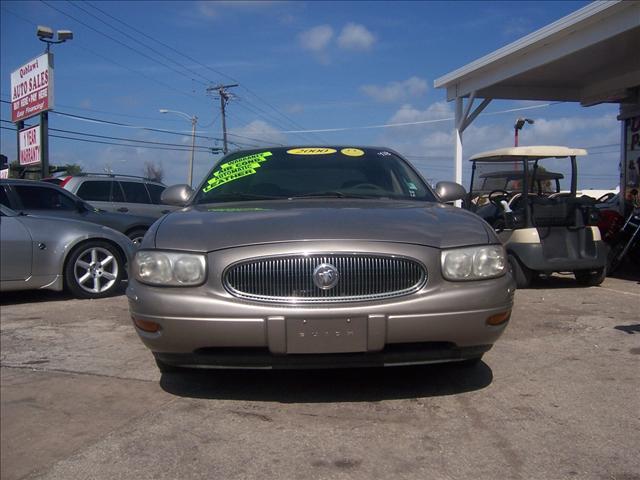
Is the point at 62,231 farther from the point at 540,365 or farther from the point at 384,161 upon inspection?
Answer: the point at 540,365

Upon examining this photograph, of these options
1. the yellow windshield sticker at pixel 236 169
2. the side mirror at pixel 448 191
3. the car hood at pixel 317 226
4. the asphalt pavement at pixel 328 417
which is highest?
the yellow windshield sticker at pixel 236 169

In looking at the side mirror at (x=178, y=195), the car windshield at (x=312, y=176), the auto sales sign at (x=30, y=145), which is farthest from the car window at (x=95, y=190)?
the auto sales sign at (x=30, y=145)

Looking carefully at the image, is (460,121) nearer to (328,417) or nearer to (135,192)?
(135,192)

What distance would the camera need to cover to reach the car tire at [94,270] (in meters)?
6.94

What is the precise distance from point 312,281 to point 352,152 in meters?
2.09

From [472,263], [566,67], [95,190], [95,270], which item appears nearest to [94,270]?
[95,270]

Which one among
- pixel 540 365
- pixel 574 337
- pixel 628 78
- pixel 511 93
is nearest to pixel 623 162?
pixel 628 78

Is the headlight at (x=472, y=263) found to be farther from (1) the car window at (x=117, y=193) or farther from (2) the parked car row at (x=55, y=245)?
(1) the car window at (x=117, y=193)

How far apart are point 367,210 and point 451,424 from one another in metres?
1.28

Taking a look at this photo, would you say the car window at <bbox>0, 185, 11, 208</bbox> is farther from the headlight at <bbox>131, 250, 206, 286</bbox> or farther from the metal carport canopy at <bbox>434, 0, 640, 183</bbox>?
the metal carport canopy at <bbox>434, 0, 640, 183</bbox>

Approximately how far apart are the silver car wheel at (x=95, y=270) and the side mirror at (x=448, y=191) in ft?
14.2

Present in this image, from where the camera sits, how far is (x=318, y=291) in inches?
120

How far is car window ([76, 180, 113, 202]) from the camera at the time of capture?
11.1 meters

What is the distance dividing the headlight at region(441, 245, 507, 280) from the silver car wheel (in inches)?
201
